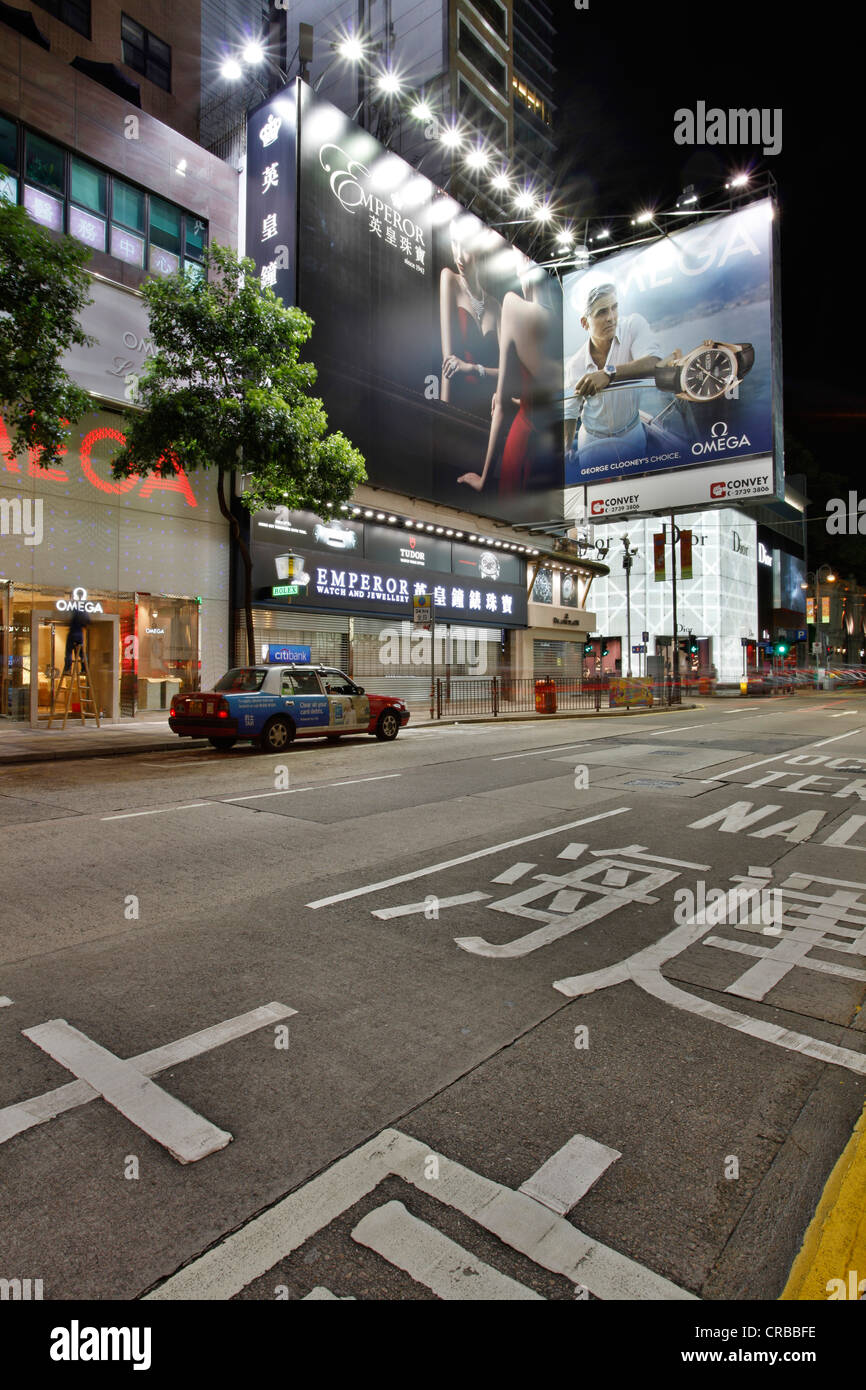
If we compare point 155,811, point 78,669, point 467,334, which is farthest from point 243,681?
point 467,334


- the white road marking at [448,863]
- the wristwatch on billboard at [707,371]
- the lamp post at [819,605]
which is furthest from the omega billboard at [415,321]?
the lamp post at [819,605]

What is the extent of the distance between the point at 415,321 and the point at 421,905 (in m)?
30.0

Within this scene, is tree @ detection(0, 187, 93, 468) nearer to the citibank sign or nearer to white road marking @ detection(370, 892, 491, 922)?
the citibank sign

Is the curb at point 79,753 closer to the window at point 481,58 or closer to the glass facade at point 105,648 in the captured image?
the glass facade at point 105,648

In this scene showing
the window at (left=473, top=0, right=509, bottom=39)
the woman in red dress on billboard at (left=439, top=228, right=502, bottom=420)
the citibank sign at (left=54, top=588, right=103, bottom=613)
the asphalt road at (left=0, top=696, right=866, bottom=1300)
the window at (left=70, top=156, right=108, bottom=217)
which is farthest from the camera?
the window at (left=473, top=0, right=509, bottom=39)

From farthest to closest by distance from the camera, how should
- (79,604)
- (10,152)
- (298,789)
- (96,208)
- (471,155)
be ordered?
(471,155) < (96,208) < (79,604) < (10,152) < (298,789)

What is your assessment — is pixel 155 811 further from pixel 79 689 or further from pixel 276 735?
pixel 79 689

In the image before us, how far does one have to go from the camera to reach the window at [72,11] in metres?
21.5

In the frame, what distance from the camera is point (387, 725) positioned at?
1602 cm

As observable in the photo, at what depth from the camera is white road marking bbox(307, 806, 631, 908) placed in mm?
5012

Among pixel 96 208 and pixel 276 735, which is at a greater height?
pixel 96 208

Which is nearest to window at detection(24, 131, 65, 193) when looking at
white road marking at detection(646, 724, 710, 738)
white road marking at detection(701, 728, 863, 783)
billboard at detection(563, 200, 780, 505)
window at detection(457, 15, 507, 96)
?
white road marking at detection(646, 724, 710, 738)

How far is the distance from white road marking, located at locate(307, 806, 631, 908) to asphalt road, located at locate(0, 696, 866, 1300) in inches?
1.7
